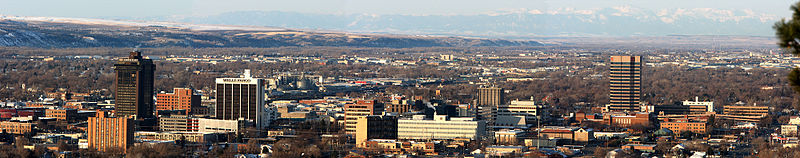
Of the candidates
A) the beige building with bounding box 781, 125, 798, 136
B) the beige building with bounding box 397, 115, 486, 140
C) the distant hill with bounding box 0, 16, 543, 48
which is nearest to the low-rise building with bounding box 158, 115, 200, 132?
the beige building with bounding box 397, 115, 486, 140

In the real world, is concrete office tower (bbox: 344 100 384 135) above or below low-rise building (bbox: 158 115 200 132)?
above

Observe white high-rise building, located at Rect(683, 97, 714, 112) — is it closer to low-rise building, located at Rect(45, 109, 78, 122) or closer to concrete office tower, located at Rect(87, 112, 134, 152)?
low-rise building, located at Rect(45, 109, 78, 122)

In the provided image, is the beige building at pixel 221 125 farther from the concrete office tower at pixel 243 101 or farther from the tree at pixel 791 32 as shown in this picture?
the tree at pixel 791 32

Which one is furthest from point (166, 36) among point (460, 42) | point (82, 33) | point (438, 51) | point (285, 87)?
point (285, 87)

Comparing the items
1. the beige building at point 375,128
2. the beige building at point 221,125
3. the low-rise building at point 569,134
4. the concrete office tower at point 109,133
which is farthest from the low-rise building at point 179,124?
the low-rise building at point 569,134

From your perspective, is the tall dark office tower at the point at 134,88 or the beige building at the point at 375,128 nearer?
the beige building at the point at 375,128

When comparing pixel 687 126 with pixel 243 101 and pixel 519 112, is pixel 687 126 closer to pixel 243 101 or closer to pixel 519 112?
pixel 519 112

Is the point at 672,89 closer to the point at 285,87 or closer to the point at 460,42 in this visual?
the point at 285,87
